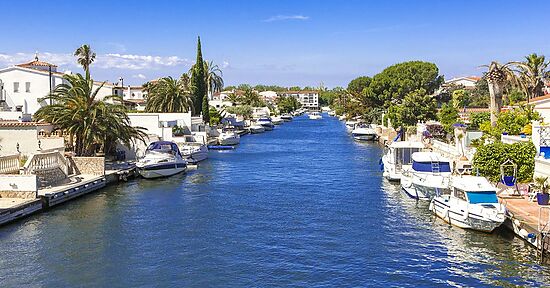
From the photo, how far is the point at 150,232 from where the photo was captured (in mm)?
26719

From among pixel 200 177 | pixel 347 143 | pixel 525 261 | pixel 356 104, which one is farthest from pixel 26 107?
pixel 356 104

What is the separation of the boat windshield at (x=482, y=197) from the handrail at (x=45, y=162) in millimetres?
23330

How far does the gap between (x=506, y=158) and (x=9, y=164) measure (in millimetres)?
27082

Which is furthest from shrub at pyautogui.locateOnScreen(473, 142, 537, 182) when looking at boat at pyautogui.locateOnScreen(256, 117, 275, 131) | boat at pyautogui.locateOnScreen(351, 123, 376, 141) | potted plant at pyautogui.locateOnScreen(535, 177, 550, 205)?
boat at pyautogui.locateOnScreen(256, 117, 275, 131)

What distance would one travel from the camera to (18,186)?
29719 millimetres

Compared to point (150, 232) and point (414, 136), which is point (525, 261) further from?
point (414, 136)

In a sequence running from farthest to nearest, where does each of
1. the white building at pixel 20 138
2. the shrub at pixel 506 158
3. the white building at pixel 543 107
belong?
the white building at pixel 543 107
the white building at pixel 20 138
the shrub at pixel 506 158

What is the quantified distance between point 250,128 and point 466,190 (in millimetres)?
87006

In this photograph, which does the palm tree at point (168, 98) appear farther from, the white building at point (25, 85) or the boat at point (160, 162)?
the boat at point (160, 162)

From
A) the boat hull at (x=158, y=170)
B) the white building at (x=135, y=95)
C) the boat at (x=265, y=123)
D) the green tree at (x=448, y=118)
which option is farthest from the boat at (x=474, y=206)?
the boat at (x=265, y=123)

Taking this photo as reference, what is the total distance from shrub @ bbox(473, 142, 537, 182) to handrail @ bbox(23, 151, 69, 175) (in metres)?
24.3

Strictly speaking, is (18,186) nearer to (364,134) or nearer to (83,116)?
(83,116)

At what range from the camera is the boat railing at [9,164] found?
32.3 m

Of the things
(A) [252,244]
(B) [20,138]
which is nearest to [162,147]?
(B) [20,138]
